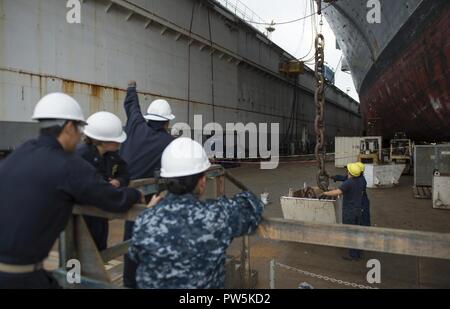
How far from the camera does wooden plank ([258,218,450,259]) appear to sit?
5.48 ft

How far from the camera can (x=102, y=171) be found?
9.58ft

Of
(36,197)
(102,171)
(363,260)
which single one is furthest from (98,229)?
(363,260)

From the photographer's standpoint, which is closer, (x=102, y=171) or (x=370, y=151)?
(x=102, y=171)

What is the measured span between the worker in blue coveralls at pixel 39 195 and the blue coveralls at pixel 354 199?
11.6ft

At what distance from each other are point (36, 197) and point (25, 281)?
44 cm

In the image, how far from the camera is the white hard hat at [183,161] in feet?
5.65

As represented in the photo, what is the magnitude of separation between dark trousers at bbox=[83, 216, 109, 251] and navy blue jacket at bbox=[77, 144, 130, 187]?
13.1 inches

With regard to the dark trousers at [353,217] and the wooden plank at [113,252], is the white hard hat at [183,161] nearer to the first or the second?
the wooden plank at [113,252]

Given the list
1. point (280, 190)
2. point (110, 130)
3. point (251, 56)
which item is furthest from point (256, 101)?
point (110, 130)

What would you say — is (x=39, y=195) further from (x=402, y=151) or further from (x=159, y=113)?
(x=402, y=151)

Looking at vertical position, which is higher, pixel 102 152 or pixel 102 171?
pixel 102 152

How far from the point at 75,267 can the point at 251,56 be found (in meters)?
17.6

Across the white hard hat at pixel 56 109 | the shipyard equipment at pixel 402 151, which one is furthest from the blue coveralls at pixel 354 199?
the shipyard equipment at pixel 402 151

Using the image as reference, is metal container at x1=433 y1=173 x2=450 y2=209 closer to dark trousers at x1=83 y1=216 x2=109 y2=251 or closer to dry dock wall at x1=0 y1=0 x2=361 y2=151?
dark trousers at x1=83 y1=216 x2=109 y2=251
